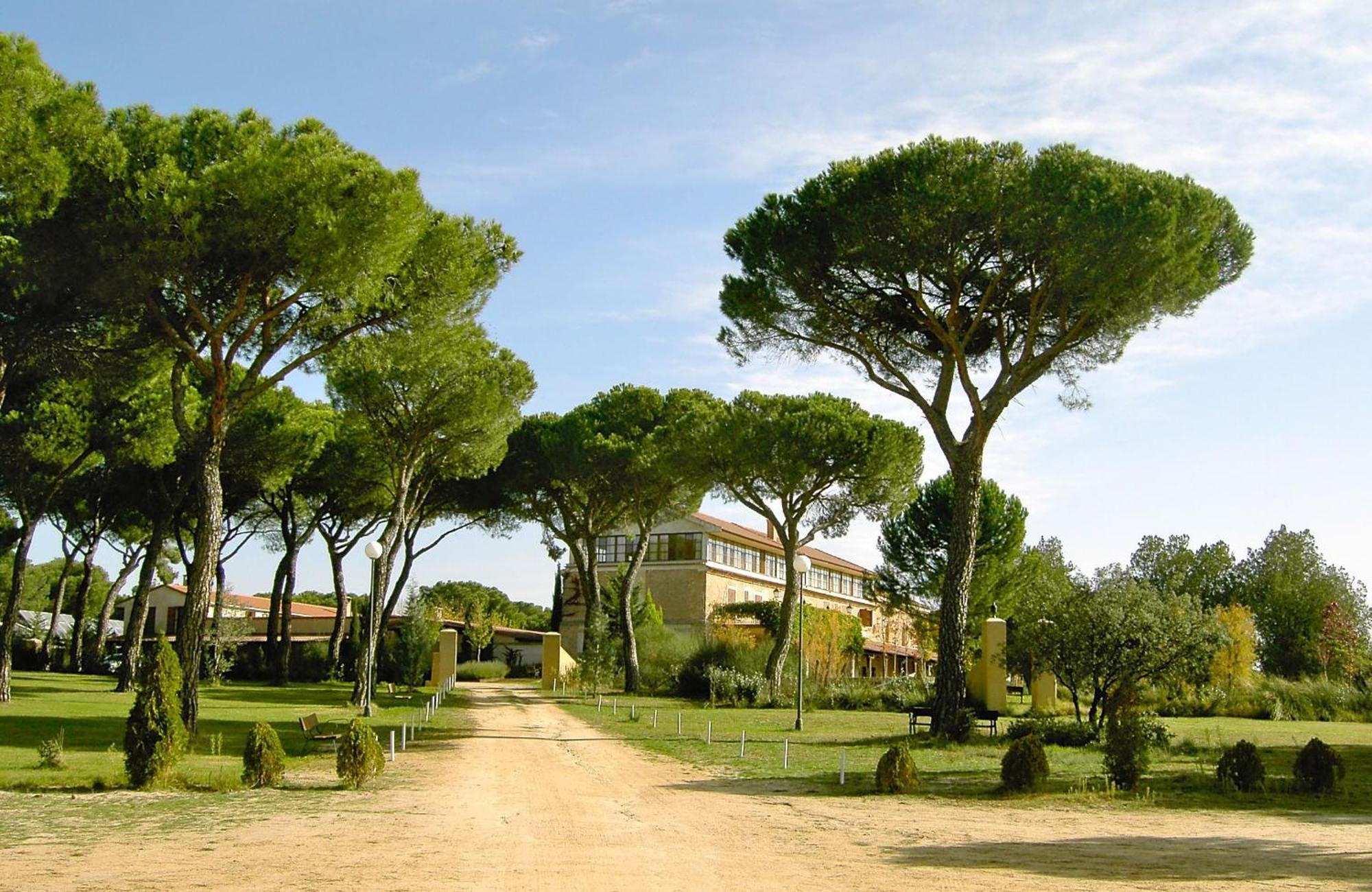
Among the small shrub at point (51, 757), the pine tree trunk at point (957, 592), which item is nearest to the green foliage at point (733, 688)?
the pine tree trunk at point (957, 592)

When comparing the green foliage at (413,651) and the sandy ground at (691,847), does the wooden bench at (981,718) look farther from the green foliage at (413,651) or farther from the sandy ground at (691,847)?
the green foliage at (413,651)

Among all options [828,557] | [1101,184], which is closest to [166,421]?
[1101,184]

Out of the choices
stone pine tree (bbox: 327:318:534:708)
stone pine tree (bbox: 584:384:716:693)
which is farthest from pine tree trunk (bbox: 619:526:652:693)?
stone pine tree (bbox: 327:318:534:708)

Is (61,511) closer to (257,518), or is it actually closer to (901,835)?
(257,518)

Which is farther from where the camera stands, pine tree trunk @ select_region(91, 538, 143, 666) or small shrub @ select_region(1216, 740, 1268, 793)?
pine tree trunk @ select_region(91, 538, 143, 666)

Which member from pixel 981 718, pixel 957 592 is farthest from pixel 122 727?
pixel 981 718

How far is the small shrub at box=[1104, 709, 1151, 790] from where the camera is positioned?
507 inches

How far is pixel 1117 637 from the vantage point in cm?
1861

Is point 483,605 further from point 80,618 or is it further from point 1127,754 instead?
point 1127,754

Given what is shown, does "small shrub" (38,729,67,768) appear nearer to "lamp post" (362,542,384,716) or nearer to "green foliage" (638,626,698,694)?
"lamp post" (362,542,384,716)

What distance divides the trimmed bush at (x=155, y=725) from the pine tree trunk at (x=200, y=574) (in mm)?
4142

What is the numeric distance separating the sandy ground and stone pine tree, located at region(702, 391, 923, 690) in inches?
811

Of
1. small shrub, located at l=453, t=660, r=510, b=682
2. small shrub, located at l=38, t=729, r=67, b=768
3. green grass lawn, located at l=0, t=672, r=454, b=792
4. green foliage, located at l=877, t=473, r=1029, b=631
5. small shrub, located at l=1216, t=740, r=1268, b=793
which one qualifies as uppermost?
green foliage, located at l=877, t=473, r=1029, b=631

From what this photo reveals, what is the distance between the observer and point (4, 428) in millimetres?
25594
